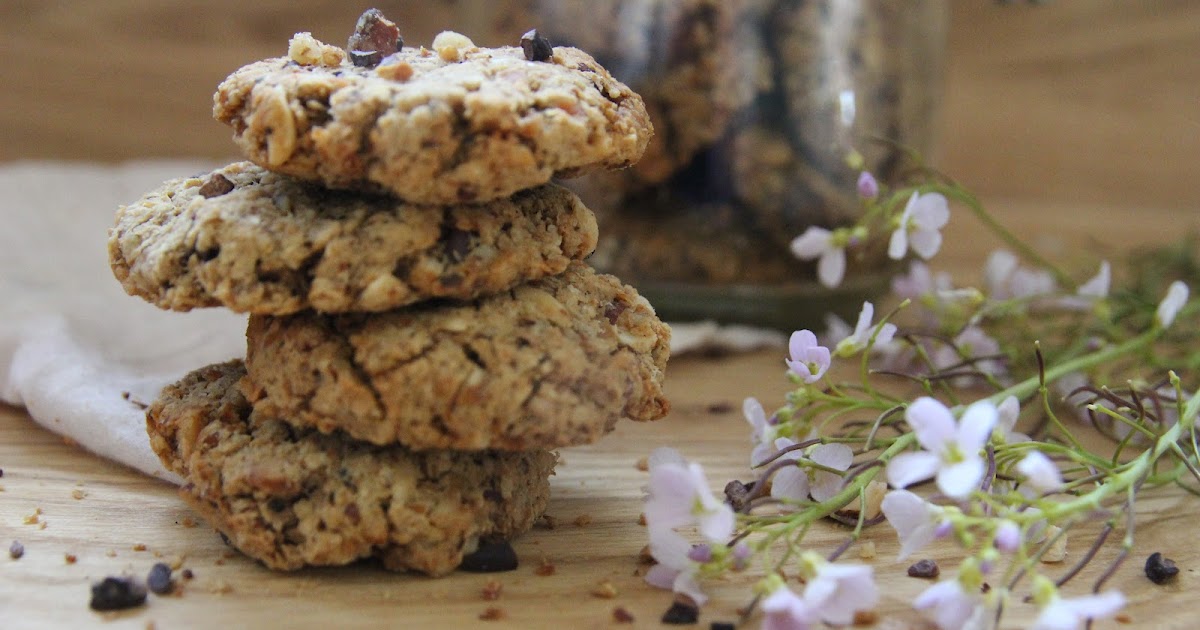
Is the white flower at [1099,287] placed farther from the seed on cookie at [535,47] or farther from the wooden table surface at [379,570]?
the seed on cookie at [535,47]

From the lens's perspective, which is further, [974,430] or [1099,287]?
[1099,287]

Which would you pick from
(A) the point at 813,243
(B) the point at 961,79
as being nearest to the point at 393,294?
(A) the point at 813,243

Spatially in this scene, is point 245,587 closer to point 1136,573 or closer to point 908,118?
point 1136,573

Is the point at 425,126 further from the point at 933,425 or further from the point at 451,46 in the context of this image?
the point at 933,425

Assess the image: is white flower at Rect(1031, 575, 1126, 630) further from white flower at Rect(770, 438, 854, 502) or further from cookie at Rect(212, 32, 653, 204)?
cookie at Rect(212, 32, 653, 204)

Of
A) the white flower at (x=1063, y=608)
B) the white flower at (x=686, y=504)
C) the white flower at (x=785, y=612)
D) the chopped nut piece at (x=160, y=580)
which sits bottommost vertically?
the chopped nut piece at (x=160, y=580)

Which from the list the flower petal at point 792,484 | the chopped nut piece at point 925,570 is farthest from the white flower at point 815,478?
the chopped nut piece at point 925,570

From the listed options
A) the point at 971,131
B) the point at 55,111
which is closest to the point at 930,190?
the point at 971,131

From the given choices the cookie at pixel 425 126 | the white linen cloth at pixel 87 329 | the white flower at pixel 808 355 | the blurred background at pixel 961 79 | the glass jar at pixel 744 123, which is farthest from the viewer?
the blurred background at pixel 961 79
